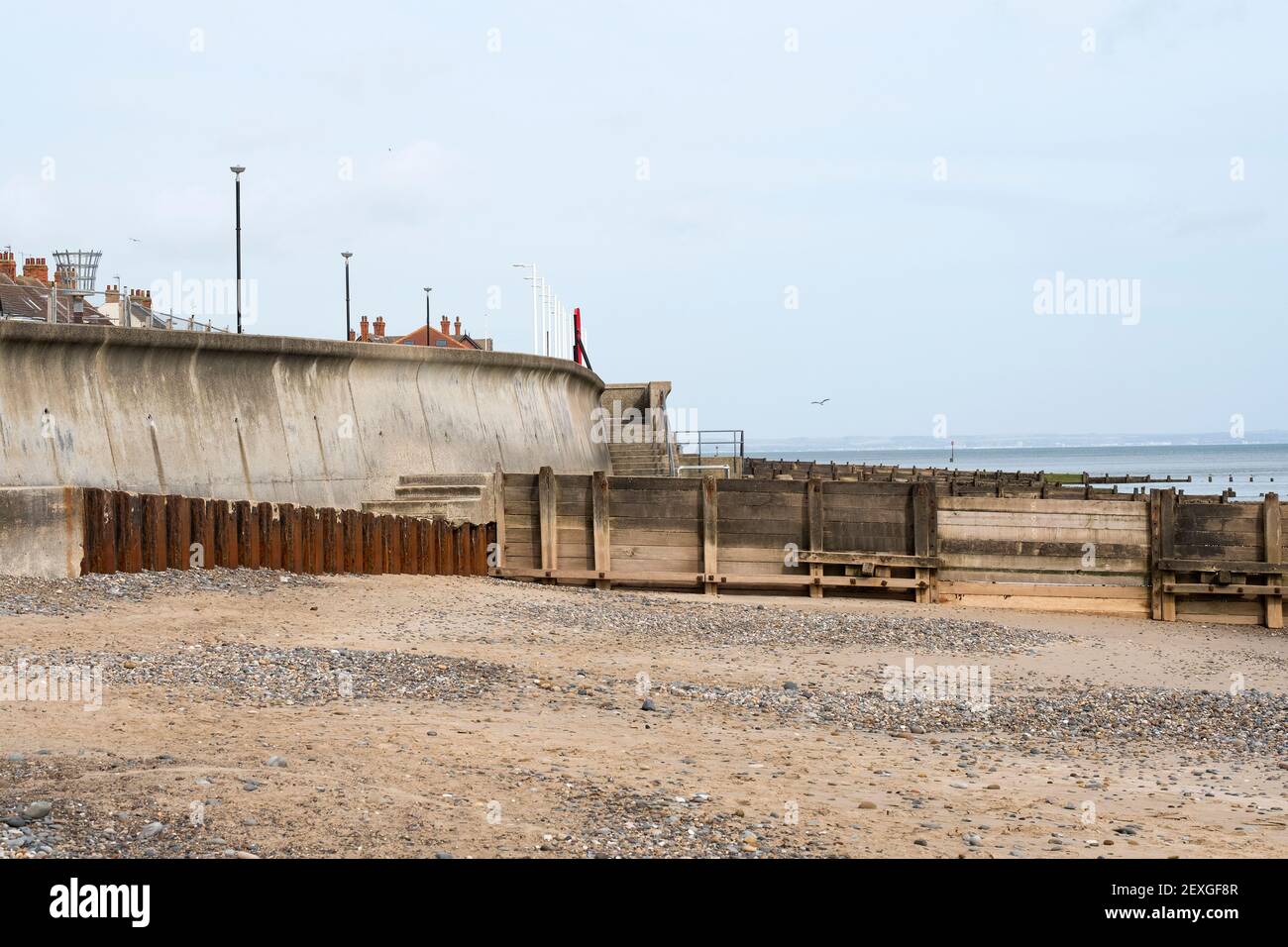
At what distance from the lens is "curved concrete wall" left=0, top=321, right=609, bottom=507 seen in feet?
55.7

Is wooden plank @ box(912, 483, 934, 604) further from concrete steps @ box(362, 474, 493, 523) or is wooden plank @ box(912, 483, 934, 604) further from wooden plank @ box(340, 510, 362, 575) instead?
wooden plank @ box(340, 510, 362, 575)

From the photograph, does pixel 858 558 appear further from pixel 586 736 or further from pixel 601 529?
pixel 586 736

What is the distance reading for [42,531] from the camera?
49.7 ft

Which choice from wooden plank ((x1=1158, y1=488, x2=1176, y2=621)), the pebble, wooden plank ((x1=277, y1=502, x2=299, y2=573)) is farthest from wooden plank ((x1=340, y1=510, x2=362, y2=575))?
the pebble

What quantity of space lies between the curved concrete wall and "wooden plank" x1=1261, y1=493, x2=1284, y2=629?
14.0 meters

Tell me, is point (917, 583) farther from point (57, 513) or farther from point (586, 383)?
point (586, 383)

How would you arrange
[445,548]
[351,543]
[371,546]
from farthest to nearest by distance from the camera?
[445,548], [371,546], [351,543]

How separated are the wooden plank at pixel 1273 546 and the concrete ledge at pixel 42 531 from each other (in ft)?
54.2

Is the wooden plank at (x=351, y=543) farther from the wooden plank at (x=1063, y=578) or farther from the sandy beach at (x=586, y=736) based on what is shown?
the wooden plank at (x=1063, y=578)

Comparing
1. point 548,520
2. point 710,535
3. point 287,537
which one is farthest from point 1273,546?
point 287,537

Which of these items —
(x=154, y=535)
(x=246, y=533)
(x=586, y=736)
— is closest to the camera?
(x=586, y=736)

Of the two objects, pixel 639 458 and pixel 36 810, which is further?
pixel 639 458

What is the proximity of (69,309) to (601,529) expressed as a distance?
29.8 ft
